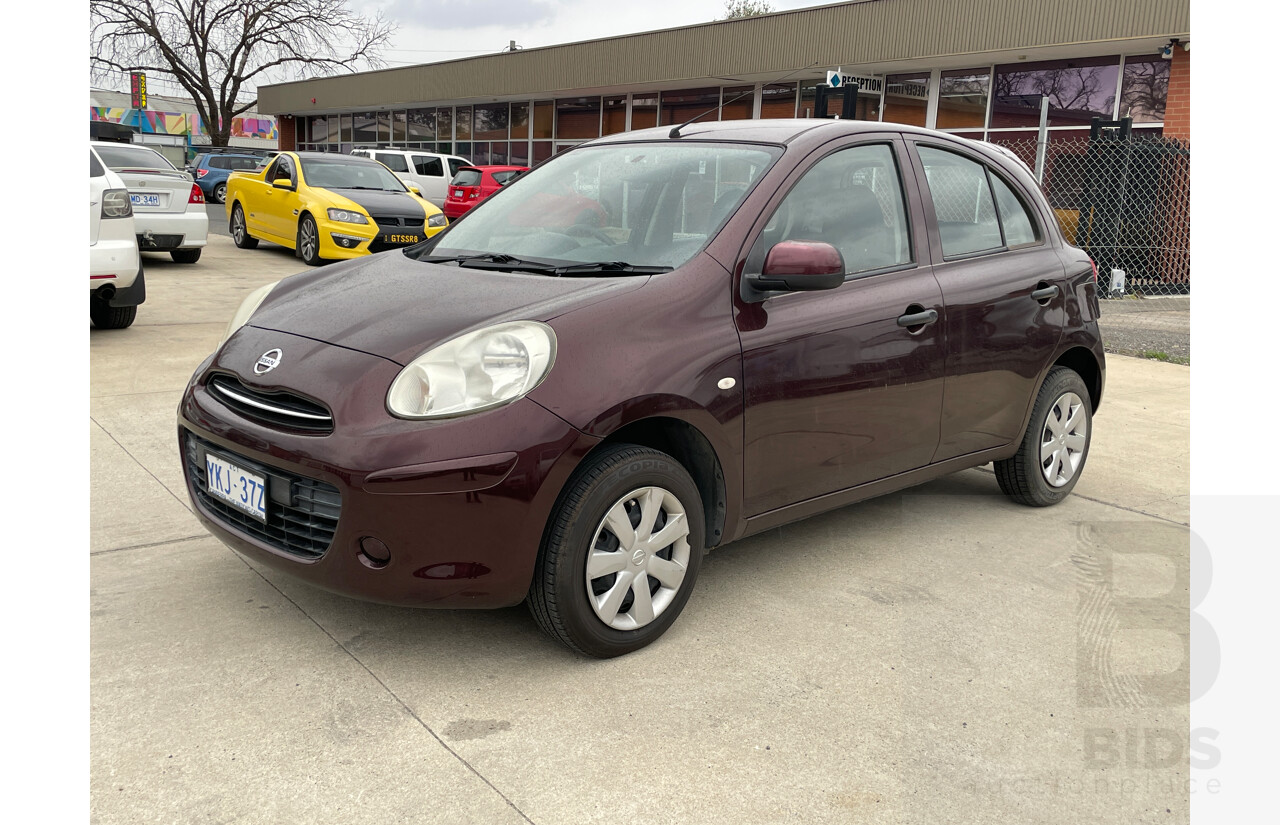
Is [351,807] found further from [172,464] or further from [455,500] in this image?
[172,464]

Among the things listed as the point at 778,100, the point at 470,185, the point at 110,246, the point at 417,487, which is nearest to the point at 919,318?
the point at 417,487

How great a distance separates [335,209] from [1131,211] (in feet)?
33.2

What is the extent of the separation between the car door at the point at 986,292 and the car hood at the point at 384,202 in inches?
412

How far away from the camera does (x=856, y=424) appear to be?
12.5ft

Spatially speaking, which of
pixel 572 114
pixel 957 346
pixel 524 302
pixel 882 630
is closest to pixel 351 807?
pixel 524 302

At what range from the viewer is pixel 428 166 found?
74.3ft

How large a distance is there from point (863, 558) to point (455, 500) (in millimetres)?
1961

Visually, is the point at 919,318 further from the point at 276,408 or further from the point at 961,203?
the point at 276,408

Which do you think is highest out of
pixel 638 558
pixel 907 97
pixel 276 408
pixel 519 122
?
pixel 519 122

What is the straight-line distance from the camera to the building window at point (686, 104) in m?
25.8

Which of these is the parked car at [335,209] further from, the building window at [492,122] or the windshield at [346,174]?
the building window at [492,122]

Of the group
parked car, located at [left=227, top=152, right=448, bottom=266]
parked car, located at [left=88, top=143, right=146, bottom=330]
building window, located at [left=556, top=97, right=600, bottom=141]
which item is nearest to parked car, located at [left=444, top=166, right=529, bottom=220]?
parked car, located at [left=227, top=152, right=448, bottom=266]

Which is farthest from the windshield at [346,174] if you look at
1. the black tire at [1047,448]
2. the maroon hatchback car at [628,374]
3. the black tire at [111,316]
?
the black tire at [1047,448]
